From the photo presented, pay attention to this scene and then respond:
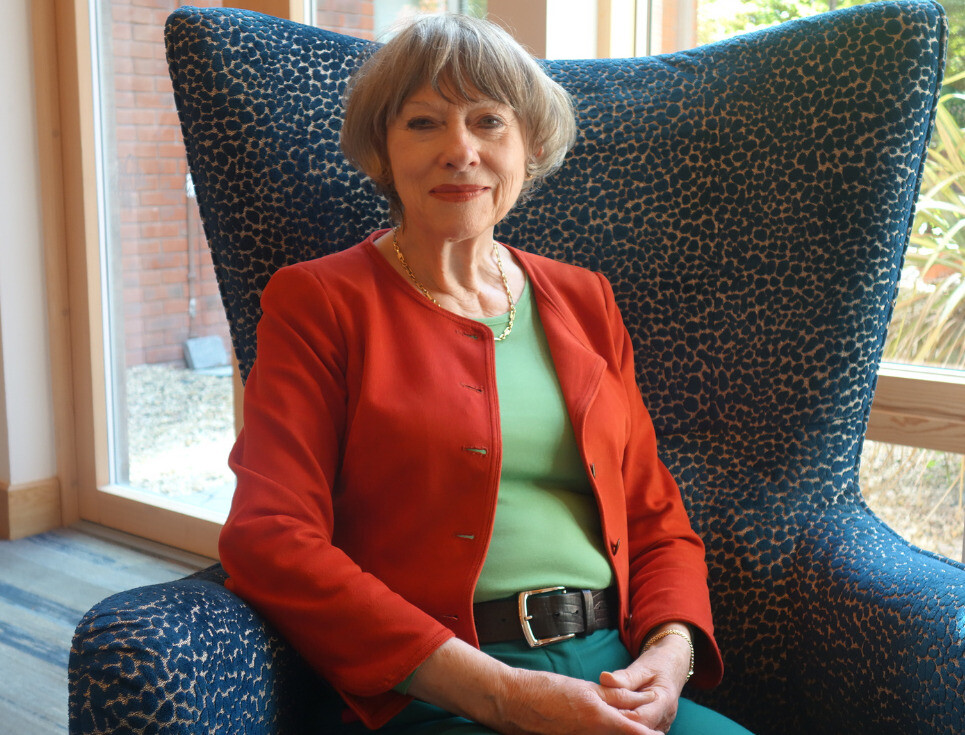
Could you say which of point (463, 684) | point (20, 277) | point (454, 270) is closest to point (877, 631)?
point (463, 684)

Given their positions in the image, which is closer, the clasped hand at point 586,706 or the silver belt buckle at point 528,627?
the clasped hand at point 586,706

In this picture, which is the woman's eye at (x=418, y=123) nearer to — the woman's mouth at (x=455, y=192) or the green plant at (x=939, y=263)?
the woman's mouth at (x=455, y=192)

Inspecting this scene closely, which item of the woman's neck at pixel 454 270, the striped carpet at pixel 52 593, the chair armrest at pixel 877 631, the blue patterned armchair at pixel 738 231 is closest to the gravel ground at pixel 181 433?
the striped carpet at pixel 52 593

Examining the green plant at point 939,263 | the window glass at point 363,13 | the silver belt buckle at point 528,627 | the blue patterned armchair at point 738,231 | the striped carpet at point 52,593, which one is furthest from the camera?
the window glass at point 363,13

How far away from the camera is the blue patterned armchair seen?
4.23 feet

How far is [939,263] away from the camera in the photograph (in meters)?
1.67

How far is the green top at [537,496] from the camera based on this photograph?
1.12 meters

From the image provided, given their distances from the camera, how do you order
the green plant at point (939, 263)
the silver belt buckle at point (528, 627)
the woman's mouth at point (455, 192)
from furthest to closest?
the green plant at point (939, 263) → the woman's mouth at point (455, 192) → the silver belt buckle at point (528, 627)

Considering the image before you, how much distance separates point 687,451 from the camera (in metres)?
1.42

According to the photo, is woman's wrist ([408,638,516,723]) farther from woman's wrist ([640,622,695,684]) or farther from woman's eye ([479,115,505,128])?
woman's eye ([479,115,505,128])

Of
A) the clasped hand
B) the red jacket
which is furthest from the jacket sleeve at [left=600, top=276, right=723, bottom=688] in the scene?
the clasped hand

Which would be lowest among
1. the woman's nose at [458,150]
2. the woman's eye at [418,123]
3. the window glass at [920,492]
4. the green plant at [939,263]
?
the window glass at [920,492]

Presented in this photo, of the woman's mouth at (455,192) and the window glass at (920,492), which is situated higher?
the woman's mouth at (455,192)

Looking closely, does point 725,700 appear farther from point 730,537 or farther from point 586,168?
point 586,168
